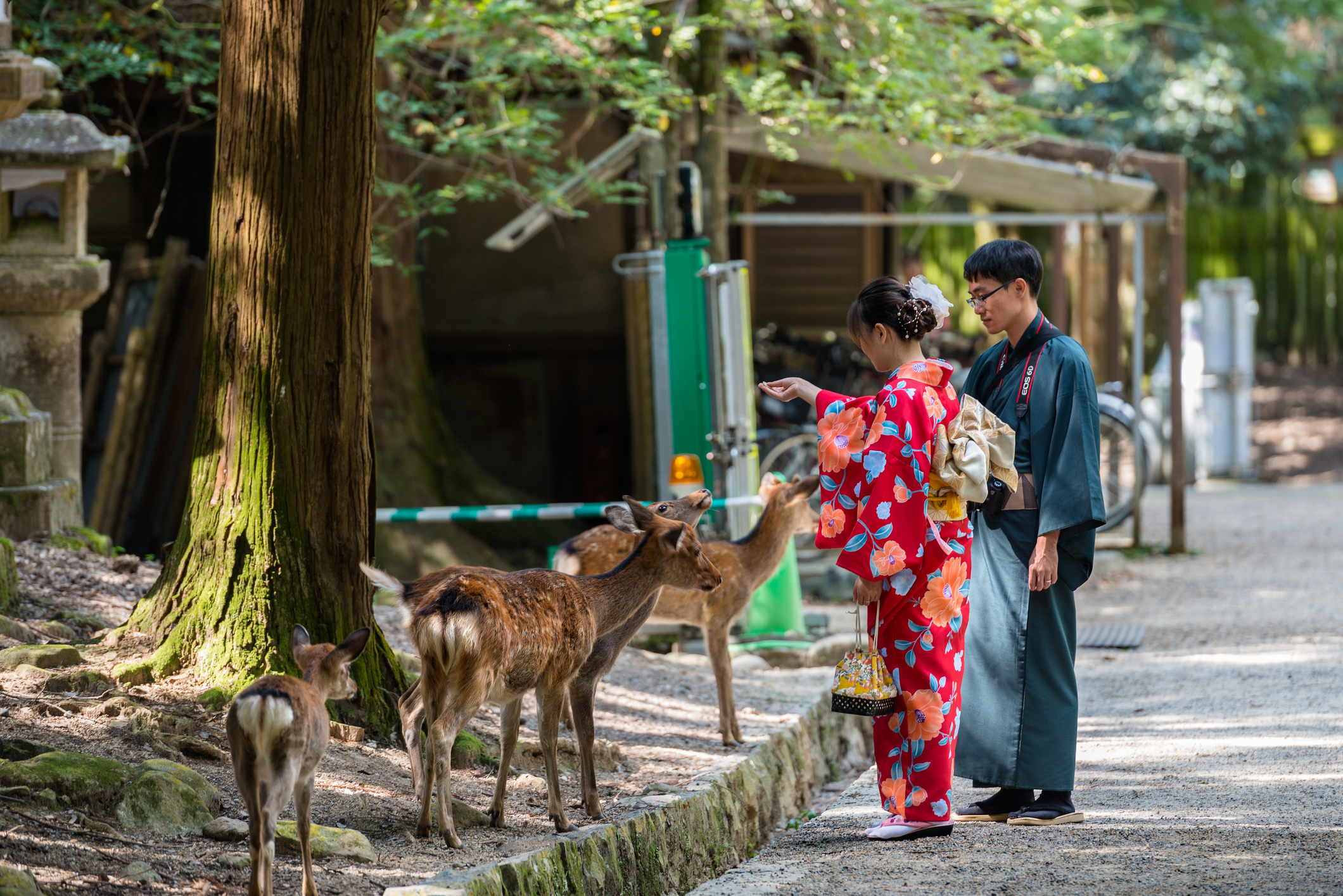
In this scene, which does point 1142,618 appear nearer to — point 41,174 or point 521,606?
point 521,606

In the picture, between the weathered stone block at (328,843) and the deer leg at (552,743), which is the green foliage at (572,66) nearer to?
Answer: the deer leg at (552,743)

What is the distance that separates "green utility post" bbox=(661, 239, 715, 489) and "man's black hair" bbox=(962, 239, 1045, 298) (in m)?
3.43

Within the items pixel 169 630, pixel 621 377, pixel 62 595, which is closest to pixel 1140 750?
pixel 169 630

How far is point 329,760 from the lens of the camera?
4.48 metres

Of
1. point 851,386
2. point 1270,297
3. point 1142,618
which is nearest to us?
point 1142,618

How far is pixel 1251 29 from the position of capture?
16.4 metres

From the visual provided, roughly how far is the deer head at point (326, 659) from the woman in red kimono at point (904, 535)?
57.1 inches

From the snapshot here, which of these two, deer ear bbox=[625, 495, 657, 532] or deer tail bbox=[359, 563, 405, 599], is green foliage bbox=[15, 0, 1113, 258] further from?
deer tail bbox=[359, 563, 405, 599]

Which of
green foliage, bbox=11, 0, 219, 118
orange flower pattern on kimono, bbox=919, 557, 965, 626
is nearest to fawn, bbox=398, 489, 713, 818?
orange flower pattern on kimono, bbox=919, 557, 965, 626

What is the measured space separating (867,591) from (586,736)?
1074 millimetres

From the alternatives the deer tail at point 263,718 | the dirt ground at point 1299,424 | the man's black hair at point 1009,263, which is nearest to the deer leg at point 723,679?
the man's black hair at point 1009,263

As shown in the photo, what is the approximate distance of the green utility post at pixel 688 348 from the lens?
7.89 m

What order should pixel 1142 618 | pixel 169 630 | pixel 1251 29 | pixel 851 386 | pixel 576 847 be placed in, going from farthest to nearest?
1. pixel 1251 29
2. pixel 851 386
3. pixel 1142 618
4. pixel 169 630
5. pixel 576 847

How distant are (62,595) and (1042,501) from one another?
13.7ft
